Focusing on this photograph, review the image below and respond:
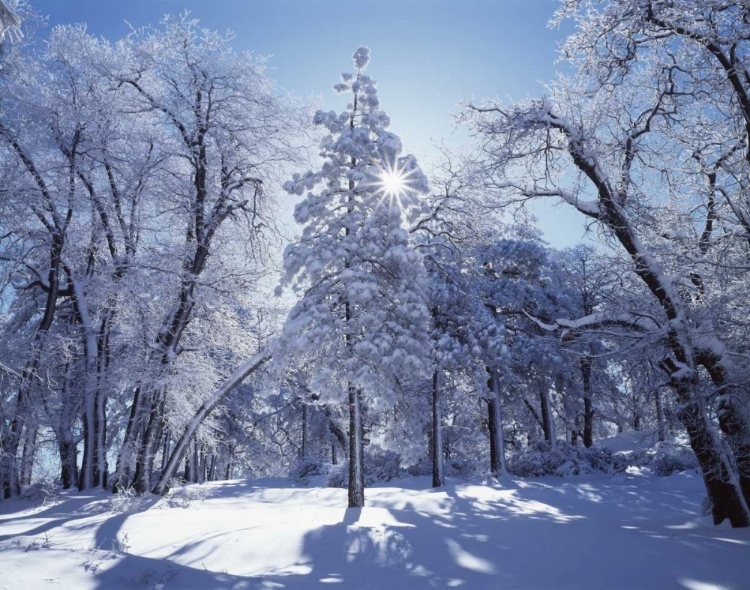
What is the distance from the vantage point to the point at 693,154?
8258 mm

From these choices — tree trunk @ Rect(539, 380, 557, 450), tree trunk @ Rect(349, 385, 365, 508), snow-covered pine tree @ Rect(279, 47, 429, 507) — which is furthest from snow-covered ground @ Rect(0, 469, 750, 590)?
tree trunk @ Rect(539, 380, 557, 450)

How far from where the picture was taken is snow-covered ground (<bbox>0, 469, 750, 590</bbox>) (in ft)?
15.1

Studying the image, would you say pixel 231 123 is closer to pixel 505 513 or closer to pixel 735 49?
pixel 735 49

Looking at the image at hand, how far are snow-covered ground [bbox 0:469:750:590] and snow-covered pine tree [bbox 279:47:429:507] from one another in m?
3.06

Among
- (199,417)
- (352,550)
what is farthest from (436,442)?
(352,550)

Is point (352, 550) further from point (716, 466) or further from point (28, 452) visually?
point (28, 452)

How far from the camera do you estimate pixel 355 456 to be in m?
10.9

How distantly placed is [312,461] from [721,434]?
16606 millimetres

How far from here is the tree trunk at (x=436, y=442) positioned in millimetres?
16406

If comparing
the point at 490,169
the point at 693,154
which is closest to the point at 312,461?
the point at 490,169

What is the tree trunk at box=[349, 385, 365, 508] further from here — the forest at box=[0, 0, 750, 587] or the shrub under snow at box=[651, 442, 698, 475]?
the shrub under snow at box=[651, 442, 698, 475]

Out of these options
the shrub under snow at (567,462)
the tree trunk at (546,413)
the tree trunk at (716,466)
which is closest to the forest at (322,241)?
the tree trunk at (716,466)

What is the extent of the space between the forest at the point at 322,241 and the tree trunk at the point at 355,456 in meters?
0.05

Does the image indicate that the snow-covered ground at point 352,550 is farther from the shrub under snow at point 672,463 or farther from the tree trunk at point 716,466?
the shrub under snow at point 672,463
